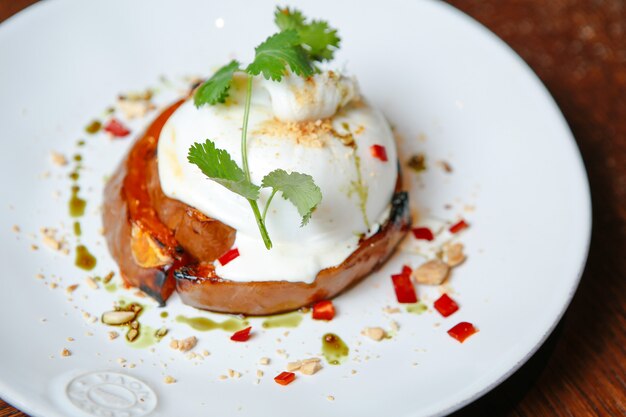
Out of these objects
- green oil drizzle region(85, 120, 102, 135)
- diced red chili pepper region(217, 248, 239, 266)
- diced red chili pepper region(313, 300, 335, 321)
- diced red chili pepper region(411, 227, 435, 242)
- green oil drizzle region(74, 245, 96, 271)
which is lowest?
diced red chili pepper region(411, 227, 435, 242)

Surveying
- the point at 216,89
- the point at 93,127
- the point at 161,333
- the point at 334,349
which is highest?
the point at 216,89

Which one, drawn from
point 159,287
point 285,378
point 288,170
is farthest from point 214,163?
point 285,378

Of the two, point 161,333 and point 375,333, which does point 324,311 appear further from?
point 161,333

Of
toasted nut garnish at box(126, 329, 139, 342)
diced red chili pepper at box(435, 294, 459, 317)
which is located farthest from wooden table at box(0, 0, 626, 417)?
toasted nut garnish at box(126, 329, 139, 342)

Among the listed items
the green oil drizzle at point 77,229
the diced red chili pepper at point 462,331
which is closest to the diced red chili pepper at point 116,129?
the green oil drizzle at point 77,229

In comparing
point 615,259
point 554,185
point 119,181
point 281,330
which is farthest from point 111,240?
point 615,259

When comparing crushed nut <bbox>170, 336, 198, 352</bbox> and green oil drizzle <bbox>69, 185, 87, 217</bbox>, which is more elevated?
green oil drizzle <bbox>69, 185, 87, 217</bbox>

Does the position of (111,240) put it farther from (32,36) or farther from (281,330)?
(32,36)

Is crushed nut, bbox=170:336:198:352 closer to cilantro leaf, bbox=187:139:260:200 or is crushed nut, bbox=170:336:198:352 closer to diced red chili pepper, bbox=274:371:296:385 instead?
diced red chili pepper, bbox=274:371:296:385
